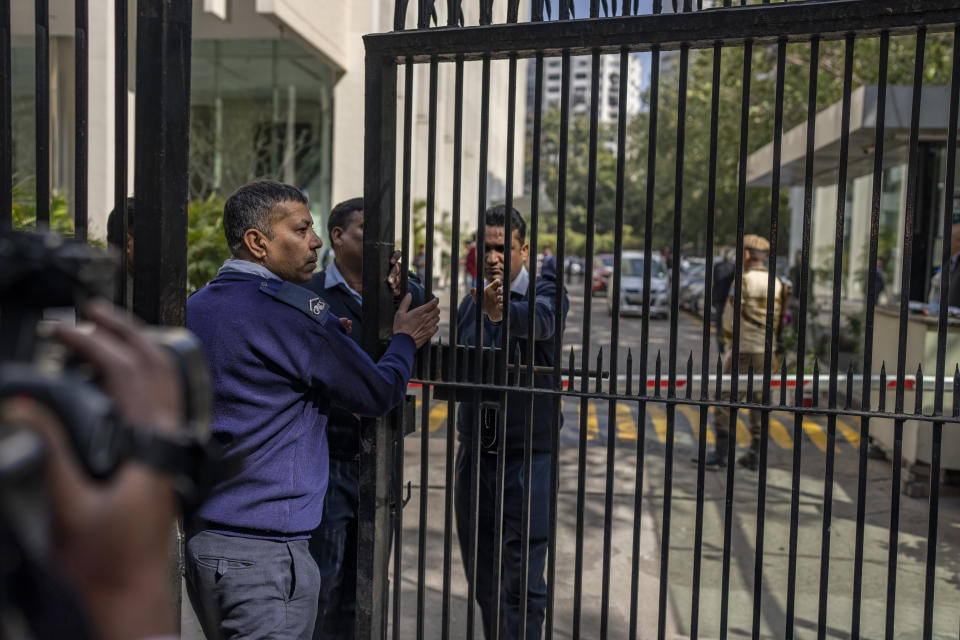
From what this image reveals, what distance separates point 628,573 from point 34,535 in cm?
544

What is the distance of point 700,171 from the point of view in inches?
1790

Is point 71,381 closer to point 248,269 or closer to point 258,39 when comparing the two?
point 248,269

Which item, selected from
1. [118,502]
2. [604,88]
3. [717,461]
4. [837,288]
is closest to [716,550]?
[717,461]

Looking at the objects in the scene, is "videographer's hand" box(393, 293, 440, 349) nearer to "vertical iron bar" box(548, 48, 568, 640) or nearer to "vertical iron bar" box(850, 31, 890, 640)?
"vertical iron bar" box(548, 48, 568, 640)

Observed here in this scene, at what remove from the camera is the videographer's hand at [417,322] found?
3.41m

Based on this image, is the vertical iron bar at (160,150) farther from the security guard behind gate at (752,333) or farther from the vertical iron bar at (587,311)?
the security guard behind gate at (752,333)

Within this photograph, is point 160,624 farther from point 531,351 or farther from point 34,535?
point 531,351

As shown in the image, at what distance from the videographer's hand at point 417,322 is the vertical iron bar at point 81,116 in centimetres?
109

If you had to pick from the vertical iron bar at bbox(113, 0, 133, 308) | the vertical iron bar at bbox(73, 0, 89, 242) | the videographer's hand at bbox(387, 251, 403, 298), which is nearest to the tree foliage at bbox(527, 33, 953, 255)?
the videographer's hand at bbox(387, 251, 403, 298)

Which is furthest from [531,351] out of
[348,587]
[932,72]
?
[932,72]

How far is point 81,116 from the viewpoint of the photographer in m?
2.86

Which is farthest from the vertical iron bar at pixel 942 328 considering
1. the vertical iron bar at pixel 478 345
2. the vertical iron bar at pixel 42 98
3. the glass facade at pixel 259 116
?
the glass facade at pixel 259 116

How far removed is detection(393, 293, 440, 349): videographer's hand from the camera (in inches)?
134

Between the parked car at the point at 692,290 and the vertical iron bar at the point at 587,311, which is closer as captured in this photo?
the vertical iron bar at the point at 587,311
